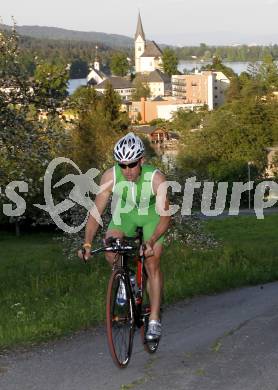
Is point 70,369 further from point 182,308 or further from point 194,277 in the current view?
point 194,277

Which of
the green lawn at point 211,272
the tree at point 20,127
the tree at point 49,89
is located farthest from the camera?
the tree at point 49,89

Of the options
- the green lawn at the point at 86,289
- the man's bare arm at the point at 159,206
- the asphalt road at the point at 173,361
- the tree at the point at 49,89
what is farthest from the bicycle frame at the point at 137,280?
the tree at the point at 49,89

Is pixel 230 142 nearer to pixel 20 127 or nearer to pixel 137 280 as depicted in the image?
pixel 20 127

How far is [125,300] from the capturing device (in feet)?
21.5

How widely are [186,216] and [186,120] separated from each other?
11624 centimetres

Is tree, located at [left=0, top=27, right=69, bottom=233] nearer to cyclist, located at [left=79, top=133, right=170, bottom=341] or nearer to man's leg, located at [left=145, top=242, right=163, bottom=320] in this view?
cyclist, located at [left=79, top=133, right=170, bottom=341]

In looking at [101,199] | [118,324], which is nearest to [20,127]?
[101,199]

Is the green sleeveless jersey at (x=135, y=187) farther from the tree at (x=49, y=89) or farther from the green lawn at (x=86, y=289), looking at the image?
the tree at (x=49, y=89)

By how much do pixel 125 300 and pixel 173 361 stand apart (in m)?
0.62

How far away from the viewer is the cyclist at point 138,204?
648 cm

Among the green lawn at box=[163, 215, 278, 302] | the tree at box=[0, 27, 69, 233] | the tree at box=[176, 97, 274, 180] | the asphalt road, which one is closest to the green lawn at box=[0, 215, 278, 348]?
the green lawn at box=[163, 215, 278, 302]

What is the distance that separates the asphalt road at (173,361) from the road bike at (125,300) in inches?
6.4

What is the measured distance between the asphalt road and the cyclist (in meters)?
0.45

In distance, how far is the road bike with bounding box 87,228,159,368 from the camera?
635cm
